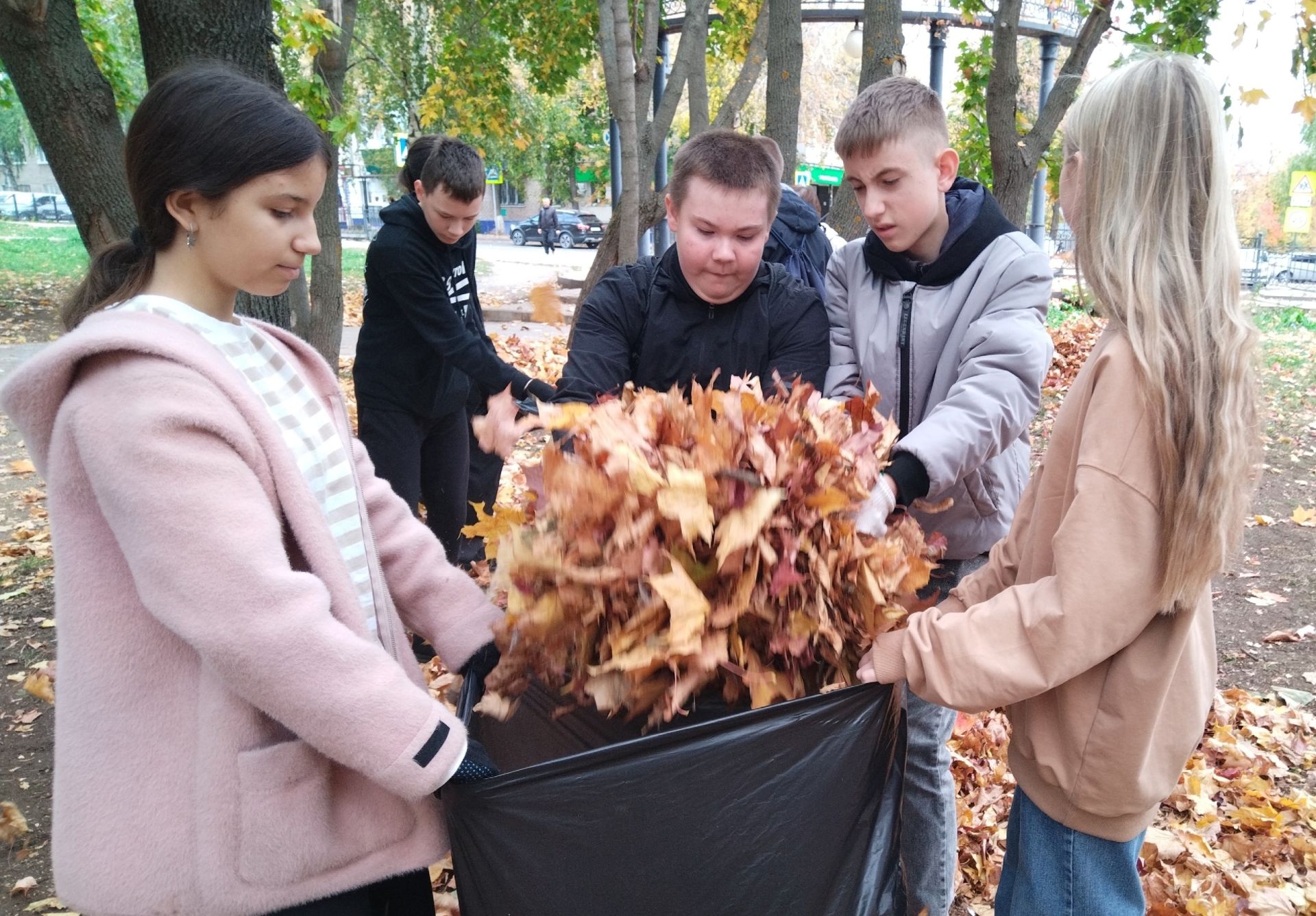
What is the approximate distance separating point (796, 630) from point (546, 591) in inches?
14.4

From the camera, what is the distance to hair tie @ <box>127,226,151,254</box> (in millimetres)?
1410

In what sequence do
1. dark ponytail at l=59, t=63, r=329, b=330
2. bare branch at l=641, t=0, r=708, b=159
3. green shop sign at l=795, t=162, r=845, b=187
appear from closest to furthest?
dark ponytail at l=59, t=63, r=329, b=330 < bare branch at l=641, t=0, r=708, b=159 < green shop sign at l=795, t=162, r=845, b=187

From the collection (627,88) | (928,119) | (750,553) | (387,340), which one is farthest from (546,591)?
(627,88)

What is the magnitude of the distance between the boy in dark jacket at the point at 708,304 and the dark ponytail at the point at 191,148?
868 millimetres

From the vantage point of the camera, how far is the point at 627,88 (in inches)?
259

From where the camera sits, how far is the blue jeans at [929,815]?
6.68ft

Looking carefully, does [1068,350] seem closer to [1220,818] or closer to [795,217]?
[795,217]

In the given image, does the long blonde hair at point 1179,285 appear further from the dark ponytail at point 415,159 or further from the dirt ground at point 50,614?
the dark ponytail at point 415,159

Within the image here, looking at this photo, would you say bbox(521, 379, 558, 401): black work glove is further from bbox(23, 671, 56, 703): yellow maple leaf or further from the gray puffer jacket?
bbox(23, 671, 56, 703): yellow maple leaf

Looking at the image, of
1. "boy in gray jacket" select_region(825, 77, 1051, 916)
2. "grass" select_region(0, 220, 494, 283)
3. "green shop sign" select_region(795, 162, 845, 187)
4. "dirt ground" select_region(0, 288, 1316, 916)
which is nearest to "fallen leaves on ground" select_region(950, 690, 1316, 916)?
"dirt ground" select_region(0, 288, 1316, 916)

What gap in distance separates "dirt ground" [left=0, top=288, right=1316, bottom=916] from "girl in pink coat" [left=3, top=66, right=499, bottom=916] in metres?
1.74

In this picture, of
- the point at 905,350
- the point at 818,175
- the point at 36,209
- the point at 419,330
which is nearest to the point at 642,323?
the point at 905,350

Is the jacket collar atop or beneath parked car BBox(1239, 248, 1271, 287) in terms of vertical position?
atop

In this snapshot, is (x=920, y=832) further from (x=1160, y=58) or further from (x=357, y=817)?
(x=1160, y=58)
